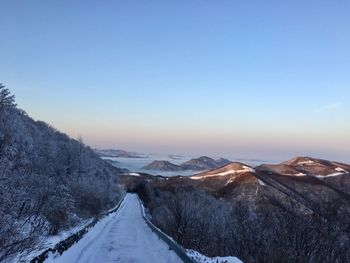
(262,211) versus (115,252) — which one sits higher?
(115,252)

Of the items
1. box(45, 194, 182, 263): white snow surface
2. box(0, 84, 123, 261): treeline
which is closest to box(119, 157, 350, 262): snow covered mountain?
box(45, 194, 182, 263): white snow surface

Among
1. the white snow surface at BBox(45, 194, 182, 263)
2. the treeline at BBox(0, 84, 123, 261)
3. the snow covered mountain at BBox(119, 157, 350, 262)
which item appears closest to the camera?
the treeline at BBox(0, 84, 123, 261)

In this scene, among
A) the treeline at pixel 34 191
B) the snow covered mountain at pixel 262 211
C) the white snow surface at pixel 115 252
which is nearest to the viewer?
the treeline at pixel 34 191

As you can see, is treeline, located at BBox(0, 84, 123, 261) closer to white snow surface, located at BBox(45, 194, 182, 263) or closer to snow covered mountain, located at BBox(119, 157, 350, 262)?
white snow surface, located at BBox(45, 194, 182, 263)

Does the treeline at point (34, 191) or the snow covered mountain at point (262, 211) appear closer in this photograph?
the treeline at point (34, 191)

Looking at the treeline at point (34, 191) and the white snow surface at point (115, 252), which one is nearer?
the treeline at point (34, 191)

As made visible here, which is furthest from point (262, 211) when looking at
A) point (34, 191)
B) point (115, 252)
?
point (115, 252)

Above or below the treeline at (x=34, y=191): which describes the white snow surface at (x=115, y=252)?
below

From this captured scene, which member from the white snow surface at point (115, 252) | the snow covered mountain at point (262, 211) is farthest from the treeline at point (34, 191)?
the snow covered mountain at point (262, 211)

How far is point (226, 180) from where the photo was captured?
168 metres

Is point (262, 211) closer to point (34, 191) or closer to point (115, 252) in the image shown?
point (34, 191)

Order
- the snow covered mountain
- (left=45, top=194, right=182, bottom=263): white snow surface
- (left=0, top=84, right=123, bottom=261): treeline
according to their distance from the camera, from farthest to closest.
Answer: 1. the snow covered mountain
2. (left=45, top=194, right=182, bottom=263): white snow surface
3. (left=0, top=84, right=123, bottom=261): treeline

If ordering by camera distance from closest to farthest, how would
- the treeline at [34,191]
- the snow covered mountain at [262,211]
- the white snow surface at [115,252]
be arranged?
1. the treeline at [34,191]
2. the white snow surface at [115,252]
3. the snow covered mountain at [262,211]

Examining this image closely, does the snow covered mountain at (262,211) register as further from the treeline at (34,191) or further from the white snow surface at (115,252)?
the treeline at (34,191)
